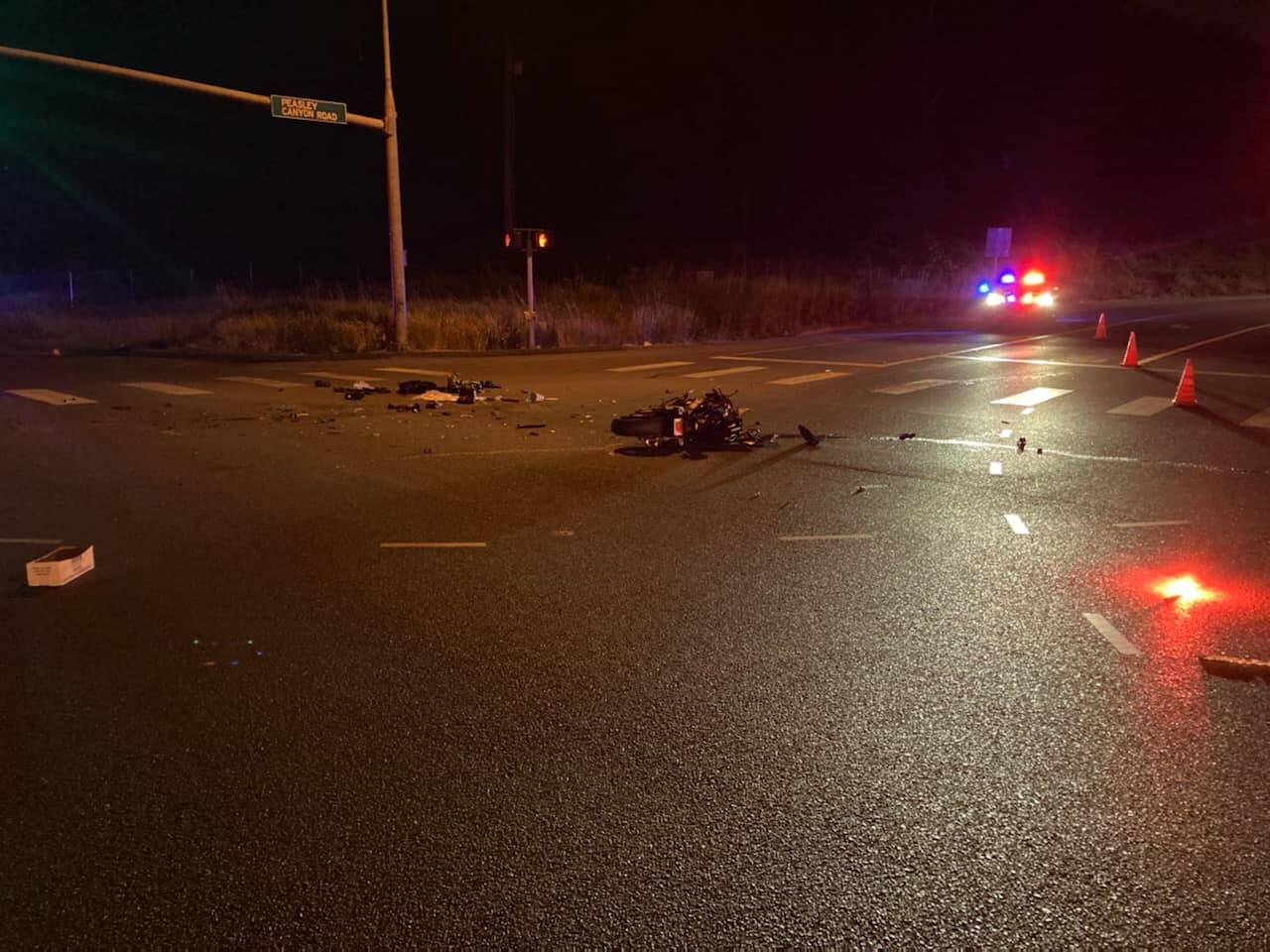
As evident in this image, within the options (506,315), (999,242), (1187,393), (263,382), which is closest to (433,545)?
(1187,393)

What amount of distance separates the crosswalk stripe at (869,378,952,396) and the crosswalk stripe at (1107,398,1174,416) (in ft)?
9.52

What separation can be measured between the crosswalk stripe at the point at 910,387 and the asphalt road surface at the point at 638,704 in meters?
5.41

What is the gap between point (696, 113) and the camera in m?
62.4

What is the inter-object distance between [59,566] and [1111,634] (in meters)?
5.97

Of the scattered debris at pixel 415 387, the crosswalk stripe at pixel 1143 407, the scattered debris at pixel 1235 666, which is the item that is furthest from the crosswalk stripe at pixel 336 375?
the scattered debris at pixel 1235 666

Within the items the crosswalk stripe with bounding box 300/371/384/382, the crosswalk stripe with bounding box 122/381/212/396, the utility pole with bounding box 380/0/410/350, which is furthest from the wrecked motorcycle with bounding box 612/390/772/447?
the utility pole with bounding box 380/0/410/350

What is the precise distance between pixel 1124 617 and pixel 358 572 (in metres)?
4.46

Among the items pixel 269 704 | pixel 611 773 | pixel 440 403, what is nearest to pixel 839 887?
pixel 611 773

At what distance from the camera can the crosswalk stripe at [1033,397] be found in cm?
1418

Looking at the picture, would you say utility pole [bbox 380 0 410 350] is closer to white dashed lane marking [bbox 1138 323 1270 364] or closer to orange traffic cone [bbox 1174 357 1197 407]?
white dashed lane marking [bbox 1138 323 1270 364]

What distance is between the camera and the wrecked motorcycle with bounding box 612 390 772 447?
10930mm

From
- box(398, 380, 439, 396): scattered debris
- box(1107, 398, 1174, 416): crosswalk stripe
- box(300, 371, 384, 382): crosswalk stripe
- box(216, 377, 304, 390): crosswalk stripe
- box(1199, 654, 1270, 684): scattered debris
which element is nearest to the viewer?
box(1199, 654, 1270, 684): scattered debris

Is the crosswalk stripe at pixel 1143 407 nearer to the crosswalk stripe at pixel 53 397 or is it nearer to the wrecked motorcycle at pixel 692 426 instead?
the wrecked motorcycle at pixel 692 426

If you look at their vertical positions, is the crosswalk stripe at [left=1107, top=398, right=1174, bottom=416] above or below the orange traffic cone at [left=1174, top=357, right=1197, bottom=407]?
below
